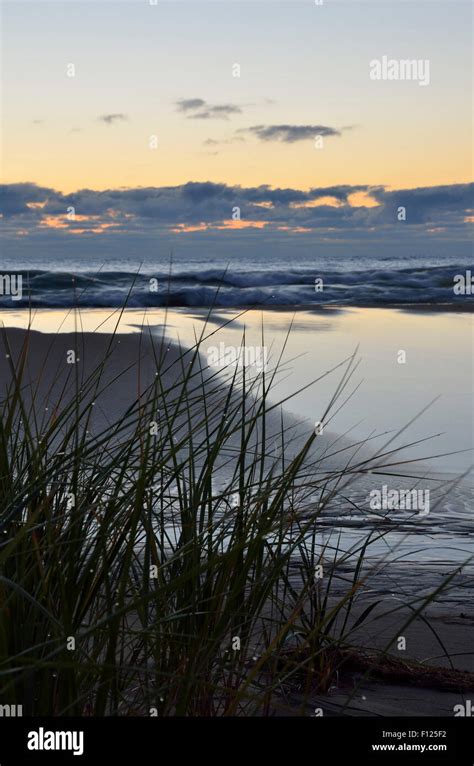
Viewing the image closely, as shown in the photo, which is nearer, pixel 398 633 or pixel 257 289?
pixel 398 633

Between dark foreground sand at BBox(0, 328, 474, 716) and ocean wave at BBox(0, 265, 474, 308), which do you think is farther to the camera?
ocean wave at BBox(0, 265, 474, 308)

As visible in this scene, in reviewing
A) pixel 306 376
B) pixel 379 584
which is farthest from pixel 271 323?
pixel 379 584

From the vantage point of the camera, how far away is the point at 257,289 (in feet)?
72.6

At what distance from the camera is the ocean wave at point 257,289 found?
19297mm

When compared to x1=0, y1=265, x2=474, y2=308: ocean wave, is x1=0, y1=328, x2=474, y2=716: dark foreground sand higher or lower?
lower

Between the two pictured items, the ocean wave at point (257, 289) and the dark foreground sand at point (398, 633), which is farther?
the ocean wave at point (257, 289)

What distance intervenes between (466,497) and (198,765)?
3.78 meters

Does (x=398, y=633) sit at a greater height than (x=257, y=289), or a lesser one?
lesser

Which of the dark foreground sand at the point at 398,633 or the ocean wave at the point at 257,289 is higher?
the ocean wave at the point at 257,289

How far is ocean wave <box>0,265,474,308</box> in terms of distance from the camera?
19.3 m

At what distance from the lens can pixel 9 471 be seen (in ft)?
7.21

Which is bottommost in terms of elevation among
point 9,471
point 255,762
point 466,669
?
point 466,669

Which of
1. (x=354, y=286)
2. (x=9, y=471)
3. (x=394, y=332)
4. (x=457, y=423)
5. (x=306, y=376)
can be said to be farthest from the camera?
(x=354, y=286)

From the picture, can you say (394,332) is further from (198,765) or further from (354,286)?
(198,765)
